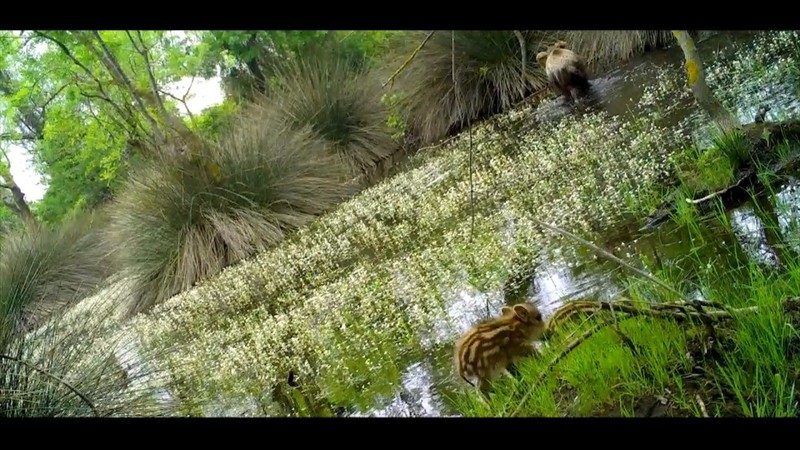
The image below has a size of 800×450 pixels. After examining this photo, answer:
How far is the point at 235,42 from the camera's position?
9758mm

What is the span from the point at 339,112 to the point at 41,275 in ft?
13.3

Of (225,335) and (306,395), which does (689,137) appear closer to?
(306,395)

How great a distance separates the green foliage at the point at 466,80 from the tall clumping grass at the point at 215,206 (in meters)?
1.07

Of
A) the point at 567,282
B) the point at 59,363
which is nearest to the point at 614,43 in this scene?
the point at 567,282

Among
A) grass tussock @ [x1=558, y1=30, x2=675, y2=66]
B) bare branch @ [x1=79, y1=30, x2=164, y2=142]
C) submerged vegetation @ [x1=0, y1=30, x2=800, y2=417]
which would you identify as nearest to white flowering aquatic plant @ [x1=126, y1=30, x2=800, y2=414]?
submerged vegetation @ [x1=0, y1=30, x2=800, y2=417]

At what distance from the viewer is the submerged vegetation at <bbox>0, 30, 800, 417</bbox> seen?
1234mm

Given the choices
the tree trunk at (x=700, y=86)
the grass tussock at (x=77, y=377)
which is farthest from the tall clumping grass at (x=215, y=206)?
the tree trunk at (x=700, y=86)

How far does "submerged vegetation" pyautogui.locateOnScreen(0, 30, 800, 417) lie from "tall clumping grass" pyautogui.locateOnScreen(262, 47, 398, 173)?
0.51 m

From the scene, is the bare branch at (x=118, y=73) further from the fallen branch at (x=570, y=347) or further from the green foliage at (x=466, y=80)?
the fallen branch at (x=570, y=347)

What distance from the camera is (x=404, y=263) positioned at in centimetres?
275

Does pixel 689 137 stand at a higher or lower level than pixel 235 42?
lower

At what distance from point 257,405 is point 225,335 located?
0.99 meters

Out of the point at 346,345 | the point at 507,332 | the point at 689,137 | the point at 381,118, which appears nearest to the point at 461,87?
the point at 381,118

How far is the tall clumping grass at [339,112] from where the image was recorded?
21.0 feet
